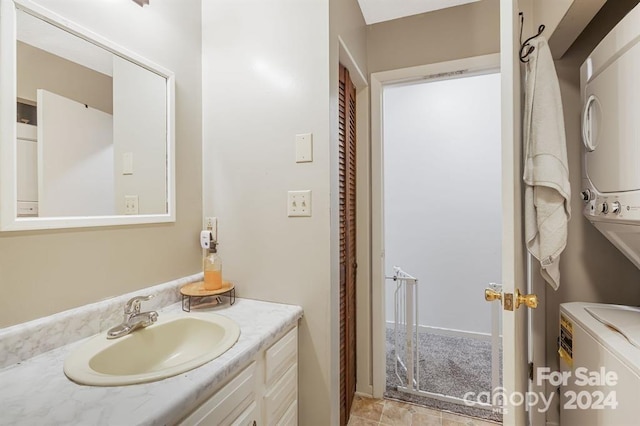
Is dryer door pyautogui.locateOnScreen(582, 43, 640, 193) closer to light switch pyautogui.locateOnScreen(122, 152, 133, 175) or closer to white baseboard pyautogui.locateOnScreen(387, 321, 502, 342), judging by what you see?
light switch pyautogui.locateOnScreen(122, 152, 133, 175)

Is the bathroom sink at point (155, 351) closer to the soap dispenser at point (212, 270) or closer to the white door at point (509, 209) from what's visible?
the soap dispenser at point (212, 270)

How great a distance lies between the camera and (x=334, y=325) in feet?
4.16

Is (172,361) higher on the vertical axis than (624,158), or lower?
lower

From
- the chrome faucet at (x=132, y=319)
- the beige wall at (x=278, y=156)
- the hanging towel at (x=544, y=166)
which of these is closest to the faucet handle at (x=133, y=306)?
the chrome faucet at (x=132, y=319)

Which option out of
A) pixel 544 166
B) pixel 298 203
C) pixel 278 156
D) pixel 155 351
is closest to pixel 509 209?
pixel 544 166

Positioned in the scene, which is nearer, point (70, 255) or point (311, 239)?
point (70, 255)

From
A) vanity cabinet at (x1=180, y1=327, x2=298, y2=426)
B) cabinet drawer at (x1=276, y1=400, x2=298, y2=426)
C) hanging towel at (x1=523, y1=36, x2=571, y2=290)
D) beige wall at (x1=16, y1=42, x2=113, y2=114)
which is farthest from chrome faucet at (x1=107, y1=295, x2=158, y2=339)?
hanging towel at (x1=523, y1=36, x2=571, y2=290)

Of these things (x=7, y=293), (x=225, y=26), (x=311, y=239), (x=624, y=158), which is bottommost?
(x=7, y=293)

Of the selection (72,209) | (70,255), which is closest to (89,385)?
(70,255)

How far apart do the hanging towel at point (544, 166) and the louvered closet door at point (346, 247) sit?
826mm

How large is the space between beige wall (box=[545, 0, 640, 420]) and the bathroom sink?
1.69 m

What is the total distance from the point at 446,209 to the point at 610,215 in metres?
1.80

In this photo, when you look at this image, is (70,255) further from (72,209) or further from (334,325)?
(334,325)

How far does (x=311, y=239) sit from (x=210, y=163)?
69 cm
